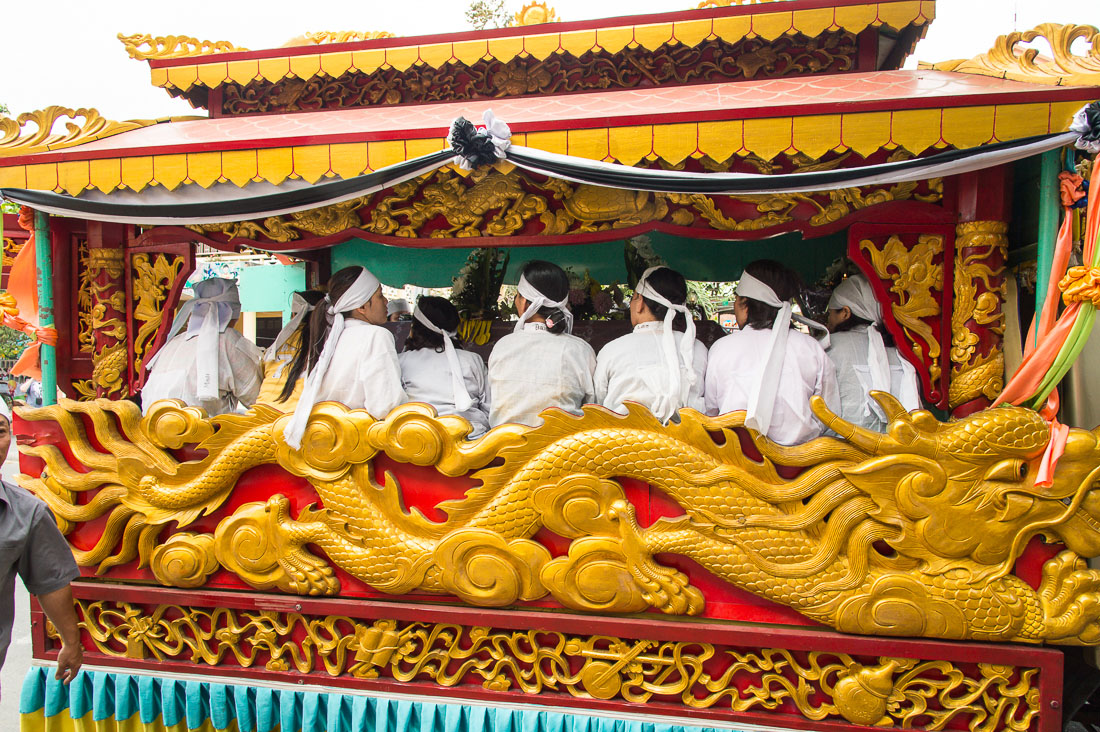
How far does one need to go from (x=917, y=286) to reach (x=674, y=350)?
990mm

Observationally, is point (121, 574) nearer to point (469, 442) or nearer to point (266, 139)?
point (469, 442)

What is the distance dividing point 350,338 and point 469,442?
74cm

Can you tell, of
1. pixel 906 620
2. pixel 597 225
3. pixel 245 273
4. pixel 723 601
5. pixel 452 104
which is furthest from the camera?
pixel 245 273

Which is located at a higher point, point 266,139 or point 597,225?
point 266,139

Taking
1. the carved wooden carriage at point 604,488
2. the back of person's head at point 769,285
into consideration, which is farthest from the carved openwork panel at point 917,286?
the back of person's head at point 769,285

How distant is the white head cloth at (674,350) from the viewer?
278 cm

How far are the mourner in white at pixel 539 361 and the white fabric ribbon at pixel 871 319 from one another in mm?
1177

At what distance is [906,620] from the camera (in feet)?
8.05

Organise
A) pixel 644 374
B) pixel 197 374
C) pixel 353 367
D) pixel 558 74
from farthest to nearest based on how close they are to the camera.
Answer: pixel 558 74
pixel 197 374
pixel 353 367
pixel 644 374

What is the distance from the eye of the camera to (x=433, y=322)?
333cm

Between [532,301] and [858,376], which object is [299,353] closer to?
[532,301]

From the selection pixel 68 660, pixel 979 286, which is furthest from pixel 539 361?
pixel 68 660

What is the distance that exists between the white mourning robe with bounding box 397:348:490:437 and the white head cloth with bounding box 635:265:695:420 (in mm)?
889

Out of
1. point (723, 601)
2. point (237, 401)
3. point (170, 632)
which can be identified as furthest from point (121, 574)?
point (723, 601)
